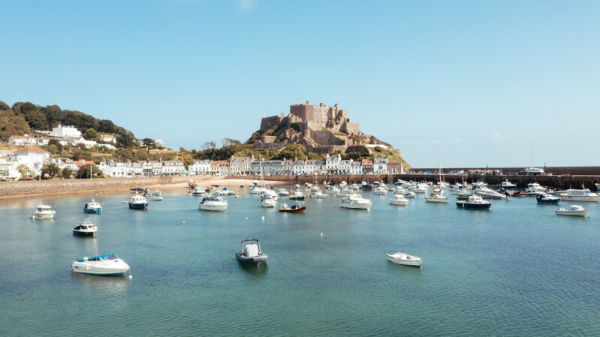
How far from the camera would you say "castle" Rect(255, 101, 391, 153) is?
134m

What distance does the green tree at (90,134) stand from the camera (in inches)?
5945

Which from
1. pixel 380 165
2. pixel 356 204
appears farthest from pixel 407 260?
pixel 380 165

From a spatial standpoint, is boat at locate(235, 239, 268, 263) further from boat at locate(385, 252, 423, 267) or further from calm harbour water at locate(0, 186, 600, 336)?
boat at locate(385, 252, 423, 267)

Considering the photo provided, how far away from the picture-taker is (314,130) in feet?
452

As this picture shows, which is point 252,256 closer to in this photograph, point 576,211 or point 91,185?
point 576,211

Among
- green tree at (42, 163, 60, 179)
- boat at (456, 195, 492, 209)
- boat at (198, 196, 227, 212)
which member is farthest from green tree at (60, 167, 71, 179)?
boat at (456, 195, 492, 209)

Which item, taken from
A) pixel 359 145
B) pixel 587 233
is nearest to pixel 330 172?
pixel 359 145

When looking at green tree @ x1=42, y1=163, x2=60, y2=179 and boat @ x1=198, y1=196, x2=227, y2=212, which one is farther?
green tree @ x1=42, y1=163, x2=60, y2=179

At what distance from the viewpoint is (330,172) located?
115 metres

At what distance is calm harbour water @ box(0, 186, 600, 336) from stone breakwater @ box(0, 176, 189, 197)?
110ft

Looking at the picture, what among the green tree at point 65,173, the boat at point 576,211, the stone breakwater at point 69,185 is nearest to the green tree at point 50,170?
the green tree at point 65,173

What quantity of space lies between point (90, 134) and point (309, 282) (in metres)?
155

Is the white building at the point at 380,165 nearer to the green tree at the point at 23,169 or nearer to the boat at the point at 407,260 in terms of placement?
the green tree at the point at 23,169

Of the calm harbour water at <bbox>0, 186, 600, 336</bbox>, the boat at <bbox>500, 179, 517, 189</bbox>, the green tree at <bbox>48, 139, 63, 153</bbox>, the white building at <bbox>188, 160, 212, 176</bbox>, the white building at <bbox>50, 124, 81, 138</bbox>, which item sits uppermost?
the white building at <bbox>50, 124, 81, 138</bbox>
